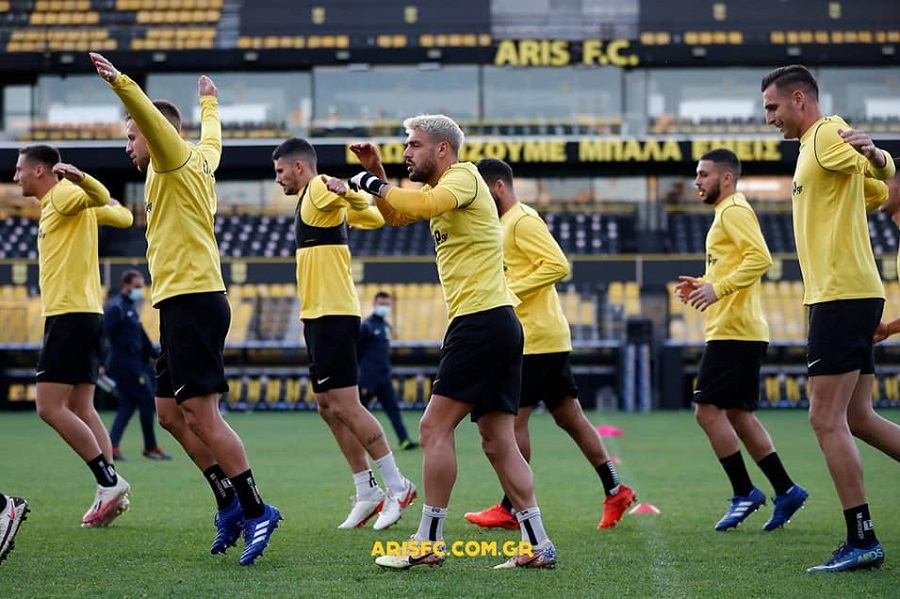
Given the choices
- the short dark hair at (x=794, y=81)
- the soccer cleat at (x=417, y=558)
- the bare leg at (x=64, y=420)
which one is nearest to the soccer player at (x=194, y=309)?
the soccer cleat at (x=417, y=558)

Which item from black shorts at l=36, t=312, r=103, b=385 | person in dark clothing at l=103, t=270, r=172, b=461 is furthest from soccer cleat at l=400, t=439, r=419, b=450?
black shorts at l=36, t=312, r=103, b=385

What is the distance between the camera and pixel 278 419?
74.1 feet

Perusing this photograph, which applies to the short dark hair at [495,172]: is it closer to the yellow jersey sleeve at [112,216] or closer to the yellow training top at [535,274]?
the yellow training top at [535,274]

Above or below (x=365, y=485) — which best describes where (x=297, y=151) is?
above

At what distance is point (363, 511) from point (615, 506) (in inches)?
63.1

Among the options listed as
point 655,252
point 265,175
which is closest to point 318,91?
point 265,175

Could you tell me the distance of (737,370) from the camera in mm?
8250

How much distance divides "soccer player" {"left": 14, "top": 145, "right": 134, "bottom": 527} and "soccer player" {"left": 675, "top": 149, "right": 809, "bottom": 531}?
12.6 ft

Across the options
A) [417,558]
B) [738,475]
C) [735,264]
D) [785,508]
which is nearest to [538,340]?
[735,264]

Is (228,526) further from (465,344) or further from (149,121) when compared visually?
(149,121)

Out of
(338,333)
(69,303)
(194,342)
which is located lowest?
(338,333)

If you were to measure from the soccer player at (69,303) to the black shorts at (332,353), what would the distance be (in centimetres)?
142

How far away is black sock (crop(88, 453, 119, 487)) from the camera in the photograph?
317 inches

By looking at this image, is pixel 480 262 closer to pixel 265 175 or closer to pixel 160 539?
pixel 160 539
